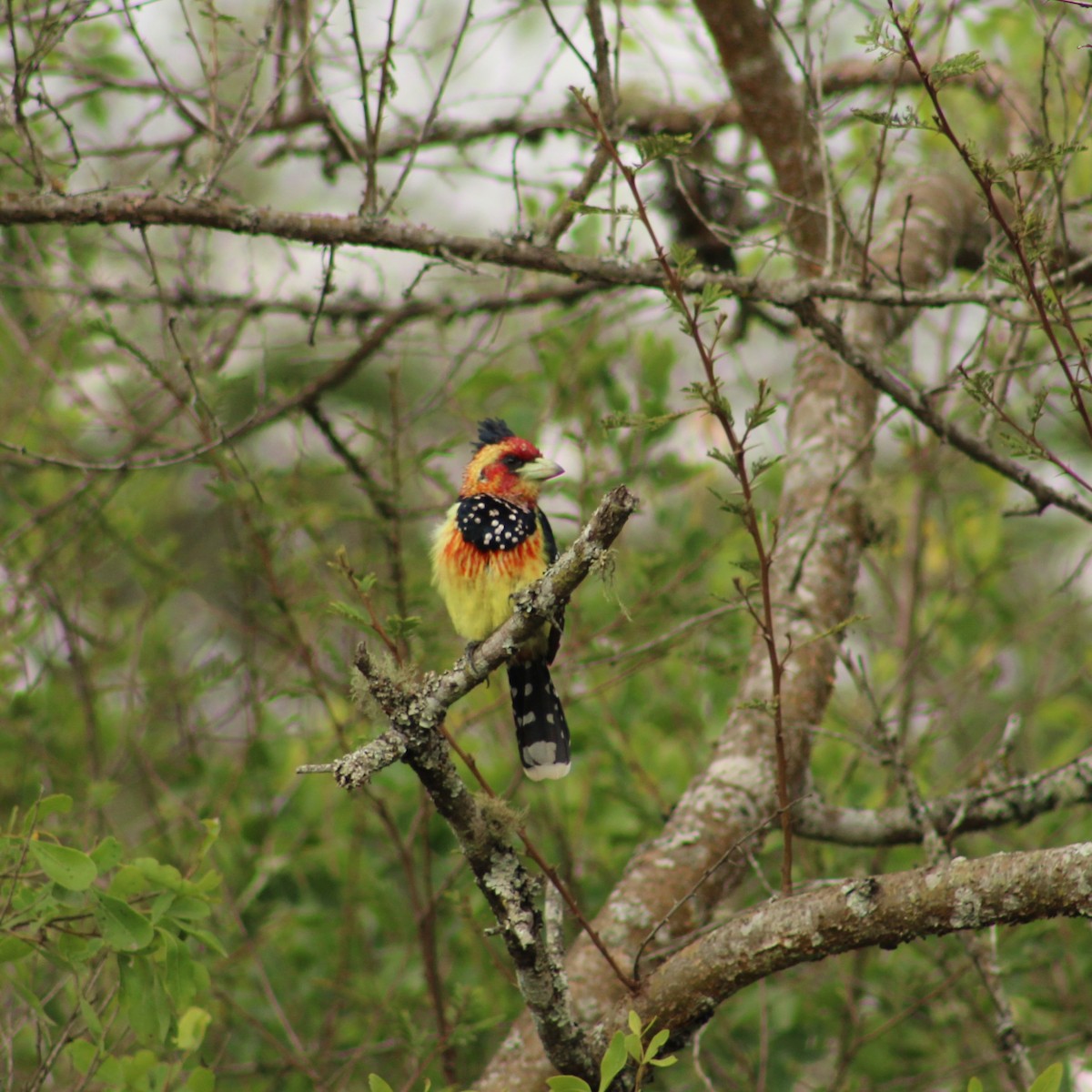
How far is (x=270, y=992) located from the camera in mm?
4035

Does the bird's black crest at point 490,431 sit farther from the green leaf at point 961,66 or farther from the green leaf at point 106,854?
the green leaf at point 961,66

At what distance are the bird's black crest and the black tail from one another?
754 millimetres

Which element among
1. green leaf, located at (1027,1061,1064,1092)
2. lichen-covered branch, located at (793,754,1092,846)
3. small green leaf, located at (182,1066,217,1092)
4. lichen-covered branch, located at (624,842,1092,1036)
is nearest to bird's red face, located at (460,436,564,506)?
lichen-covered branch, located at (793,754,1092,846)

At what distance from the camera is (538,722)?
12.2 feet

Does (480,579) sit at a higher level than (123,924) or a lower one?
higher

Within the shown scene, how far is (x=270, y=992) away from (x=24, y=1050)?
1.07 metres

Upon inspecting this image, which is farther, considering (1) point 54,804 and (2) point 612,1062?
(1) point 54,804

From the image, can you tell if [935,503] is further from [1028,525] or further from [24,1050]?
[24,1050]

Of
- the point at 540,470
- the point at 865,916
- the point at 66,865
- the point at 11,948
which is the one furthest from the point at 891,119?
the point at 11,948

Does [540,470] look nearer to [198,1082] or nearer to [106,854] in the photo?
[106,854]

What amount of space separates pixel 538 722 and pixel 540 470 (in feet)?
2.44

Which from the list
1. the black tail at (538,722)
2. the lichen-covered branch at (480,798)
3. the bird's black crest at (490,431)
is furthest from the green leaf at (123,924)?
the bird's black crest at (490,431)

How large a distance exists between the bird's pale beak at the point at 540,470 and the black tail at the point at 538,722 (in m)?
0.55

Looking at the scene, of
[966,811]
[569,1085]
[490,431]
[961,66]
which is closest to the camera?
[961,66]
